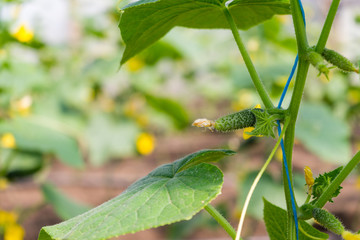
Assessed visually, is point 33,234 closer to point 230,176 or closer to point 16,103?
point 16,103

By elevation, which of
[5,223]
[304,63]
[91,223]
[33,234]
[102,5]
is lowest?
[33,234]

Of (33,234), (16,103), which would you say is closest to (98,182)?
(33,234)

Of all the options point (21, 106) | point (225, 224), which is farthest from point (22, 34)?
point (225, 224)

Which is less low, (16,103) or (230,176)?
(16,103)

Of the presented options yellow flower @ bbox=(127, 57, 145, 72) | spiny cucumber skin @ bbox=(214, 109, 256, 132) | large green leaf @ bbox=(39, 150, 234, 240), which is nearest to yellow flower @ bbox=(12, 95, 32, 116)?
yellow flower @ bbox=(127, 57, 145, 72)

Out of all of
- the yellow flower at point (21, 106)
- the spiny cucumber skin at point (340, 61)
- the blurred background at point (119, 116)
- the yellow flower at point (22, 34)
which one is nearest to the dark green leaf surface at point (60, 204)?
the blurred background at point (119, 116)

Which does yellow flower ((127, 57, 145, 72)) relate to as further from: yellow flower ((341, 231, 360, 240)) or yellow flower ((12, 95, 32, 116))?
yellow flower ((341, 231, 360, 240))
